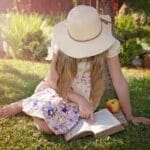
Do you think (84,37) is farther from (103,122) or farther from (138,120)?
(138,120)

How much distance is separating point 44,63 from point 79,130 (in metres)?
3.85

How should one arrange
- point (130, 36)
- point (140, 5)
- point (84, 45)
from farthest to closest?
1. point (130, 36)
2. point (140, 5)
3. point (84, 45)

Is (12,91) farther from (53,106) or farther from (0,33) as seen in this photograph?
(0,33)

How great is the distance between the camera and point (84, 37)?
4.23m

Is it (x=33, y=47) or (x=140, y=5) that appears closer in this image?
(x=140, y=5)

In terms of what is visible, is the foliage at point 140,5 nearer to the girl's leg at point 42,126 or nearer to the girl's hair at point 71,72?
the girl's hair at point 71,72

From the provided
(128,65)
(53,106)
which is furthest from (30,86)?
(128,65)

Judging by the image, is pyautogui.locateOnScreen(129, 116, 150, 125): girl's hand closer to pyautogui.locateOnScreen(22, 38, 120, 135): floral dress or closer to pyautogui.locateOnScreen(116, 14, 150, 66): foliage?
pyautogui.locateOnScreen(22, 38, 120, 135): floral dress

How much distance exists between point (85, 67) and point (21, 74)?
8.10 feet

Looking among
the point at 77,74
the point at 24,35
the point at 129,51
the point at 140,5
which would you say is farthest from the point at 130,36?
the point at 77,74

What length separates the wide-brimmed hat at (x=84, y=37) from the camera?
420 cm

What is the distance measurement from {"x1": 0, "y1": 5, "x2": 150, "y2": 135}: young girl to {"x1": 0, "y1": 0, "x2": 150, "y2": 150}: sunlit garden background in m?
0.15

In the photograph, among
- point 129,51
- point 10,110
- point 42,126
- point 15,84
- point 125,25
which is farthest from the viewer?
point 125,25

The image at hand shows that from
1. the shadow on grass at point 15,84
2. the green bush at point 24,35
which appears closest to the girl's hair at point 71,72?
the shadow on grass at point 15,84
